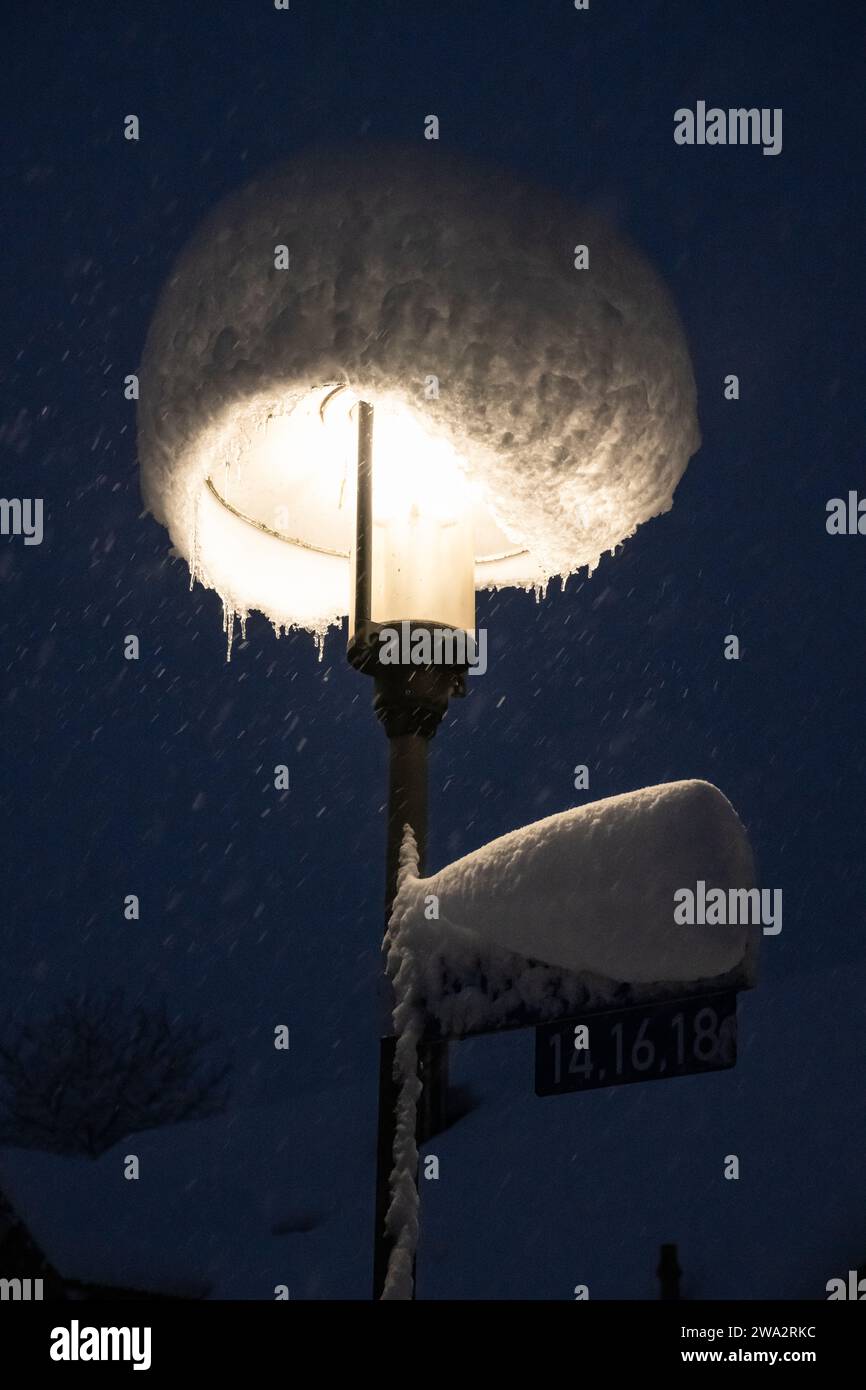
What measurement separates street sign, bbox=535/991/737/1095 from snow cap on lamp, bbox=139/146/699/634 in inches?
81.3

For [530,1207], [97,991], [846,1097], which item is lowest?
[530,1207]

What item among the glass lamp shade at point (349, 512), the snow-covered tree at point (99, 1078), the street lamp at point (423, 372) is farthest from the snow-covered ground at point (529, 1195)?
the street lamp at point (423, 372)

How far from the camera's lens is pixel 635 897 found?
3.34 metres

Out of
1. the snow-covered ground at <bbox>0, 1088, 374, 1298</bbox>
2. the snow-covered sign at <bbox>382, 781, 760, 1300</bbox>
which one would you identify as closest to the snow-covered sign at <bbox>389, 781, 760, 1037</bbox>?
the snow-covered sign at <bbox>382, 781, 760, 1300</bbox>

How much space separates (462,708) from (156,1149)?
9007mm

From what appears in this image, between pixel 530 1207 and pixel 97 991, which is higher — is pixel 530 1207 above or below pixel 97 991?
below

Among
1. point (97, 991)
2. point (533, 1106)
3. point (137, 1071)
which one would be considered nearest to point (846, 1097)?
point (533, 1106)

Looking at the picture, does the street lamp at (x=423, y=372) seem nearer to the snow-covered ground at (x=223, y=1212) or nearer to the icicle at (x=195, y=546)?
the icicle at (x=195, y=546)

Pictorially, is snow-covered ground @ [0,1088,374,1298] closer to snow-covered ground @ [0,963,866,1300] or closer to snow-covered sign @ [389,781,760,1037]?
snow-covered ground @ [0,963,866,1300]

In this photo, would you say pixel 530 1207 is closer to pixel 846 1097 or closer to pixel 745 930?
pixel 846 1097

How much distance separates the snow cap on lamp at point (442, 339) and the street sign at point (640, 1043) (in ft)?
6.77

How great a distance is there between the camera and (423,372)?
4414 millimetres

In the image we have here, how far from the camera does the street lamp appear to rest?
4426 mm
